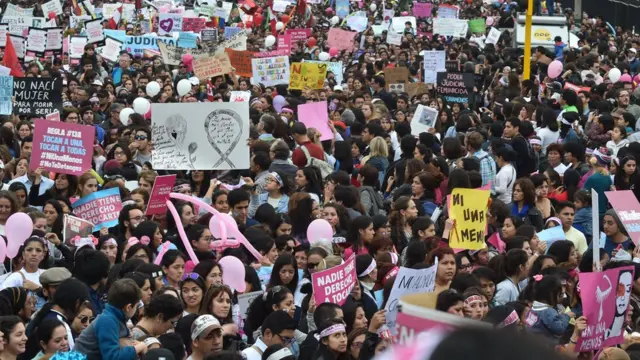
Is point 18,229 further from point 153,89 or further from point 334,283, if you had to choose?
point 153,89

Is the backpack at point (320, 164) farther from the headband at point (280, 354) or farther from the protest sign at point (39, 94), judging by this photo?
the headband at point (280, 354)

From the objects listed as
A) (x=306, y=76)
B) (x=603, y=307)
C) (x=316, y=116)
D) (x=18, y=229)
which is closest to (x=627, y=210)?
(x=603, y=307)

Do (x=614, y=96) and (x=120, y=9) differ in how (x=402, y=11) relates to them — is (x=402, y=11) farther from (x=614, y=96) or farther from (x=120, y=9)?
(x=614, y=96)

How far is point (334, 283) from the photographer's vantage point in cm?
721

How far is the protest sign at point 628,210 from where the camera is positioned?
31.8 ft

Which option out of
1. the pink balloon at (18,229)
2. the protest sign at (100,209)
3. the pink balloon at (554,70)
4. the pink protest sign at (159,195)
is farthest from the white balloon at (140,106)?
the pink balloon at (18,229)

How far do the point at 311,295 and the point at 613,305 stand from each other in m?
1.73

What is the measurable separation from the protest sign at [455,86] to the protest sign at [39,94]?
5.75 m

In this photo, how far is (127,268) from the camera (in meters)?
7.57

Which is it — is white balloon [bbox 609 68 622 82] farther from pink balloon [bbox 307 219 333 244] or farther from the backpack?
pink balloon [bbox 307 219 333 244]

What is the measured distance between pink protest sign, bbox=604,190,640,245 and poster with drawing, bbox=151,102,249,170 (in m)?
4.00

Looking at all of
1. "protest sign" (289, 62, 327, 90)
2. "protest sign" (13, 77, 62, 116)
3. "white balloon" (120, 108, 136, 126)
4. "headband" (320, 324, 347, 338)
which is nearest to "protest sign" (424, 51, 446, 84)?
"protest sign" (289, 62, 327, 90)

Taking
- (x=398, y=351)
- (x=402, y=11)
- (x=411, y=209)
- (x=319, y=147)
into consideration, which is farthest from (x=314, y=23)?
(x=398, y=351)

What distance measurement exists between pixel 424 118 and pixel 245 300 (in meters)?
8.50
